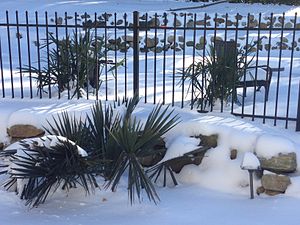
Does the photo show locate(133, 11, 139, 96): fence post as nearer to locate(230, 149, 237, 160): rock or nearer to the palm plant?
the palm plant

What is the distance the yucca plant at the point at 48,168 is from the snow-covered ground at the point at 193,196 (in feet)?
0.58

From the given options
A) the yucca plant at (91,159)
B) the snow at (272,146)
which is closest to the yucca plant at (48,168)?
the yucca plant at (91,159)

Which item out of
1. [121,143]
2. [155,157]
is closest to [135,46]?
[155,157]

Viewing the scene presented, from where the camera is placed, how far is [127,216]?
4.13 meters

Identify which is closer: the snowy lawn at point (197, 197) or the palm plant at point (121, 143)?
the snowy lawn at point (197, 197)

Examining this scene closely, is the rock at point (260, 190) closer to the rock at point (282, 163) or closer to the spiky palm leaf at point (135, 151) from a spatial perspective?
the rock at point (282, 163)

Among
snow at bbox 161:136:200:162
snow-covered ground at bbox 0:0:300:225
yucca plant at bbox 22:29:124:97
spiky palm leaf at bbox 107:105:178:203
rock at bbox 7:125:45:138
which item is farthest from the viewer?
yucca plant at bbox 22:29:124:97

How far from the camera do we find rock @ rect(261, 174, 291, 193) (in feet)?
14.5

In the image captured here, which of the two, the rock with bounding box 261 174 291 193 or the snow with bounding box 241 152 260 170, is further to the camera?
the rock with bounding box 261 174 291 193

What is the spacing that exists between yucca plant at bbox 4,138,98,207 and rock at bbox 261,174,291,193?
5.33 ft

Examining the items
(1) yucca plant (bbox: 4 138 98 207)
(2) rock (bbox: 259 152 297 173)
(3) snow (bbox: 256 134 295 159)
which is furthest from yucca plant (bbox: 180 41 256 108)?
(1) yucca plant (bbox: 4 138 98 207)

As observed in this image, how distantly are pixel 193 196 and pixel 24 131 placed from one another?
206 cm

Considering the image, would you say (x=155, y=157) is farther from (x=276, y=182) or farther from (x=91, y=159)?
(x=276, y=182)

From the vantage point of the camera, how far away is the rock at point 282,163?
4.46 metres
